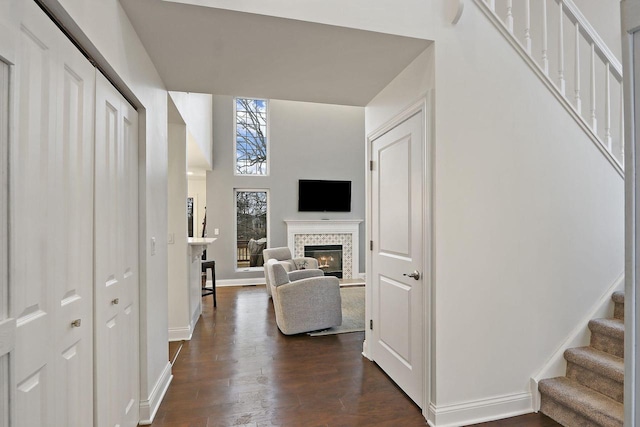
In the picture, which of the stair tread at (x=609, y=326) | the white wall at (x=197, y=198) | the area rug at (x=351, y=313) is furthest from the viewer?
the white wall at (x=197, y=198)

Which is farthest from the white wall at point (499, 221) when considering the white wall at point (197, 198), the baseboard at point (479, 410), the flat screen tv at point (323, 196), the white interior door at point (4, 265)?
the white wall at point (197, 198)

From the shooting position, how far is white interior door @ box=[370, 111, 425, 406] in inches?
88.6

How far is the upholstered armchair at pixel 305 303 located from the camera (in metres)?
3.69

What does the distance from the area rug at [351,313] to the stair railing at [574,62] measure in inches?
117

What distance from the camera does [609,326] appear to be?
2.19 metres

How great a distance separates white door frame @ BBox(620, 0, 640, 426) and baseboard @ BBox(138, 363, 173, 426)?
2.41 meters

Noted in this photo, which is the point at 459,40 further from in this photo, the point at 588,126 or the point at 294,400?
the point at 294,400

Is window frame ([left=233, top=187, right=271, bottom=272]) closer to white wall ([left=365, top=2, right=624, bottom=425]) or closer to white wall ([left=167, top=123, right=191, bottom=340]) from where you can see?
white wall ([left=167, top=123, right=191, bottom=340])

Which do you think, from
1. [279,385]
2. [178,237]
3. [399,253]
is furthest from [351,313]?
[178,237]

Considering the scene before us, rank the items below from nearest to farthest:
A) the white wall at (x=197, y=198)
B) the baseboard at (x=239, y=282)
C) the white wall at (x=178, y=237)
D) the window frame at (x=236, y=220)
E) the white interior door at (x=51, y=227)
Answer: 1. the white interior door at (x=51, y=227)
2. the white wall at (x=178, y=237)
3. the baseboard at (x=239, y=282)
4. the window frame at (x=236, y=220)
5. the white wall at (x=197, y=198)

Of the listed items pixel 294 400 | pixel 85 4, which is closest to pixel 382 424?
pixel 294 400

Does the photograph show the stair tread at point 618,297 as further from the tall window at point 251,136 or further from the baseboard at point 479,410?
the tall window at point 251,136

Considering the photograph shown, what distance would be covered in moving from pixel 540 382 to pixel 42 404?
2.68 metres

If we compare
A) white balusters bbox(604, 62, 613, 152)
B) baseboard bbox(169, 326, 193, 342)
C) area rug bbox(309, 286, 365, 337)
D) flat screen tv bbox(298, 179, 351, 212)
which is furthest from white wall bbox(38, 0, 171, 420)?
flat screen tv bbox(298, 179, 351, 212)
